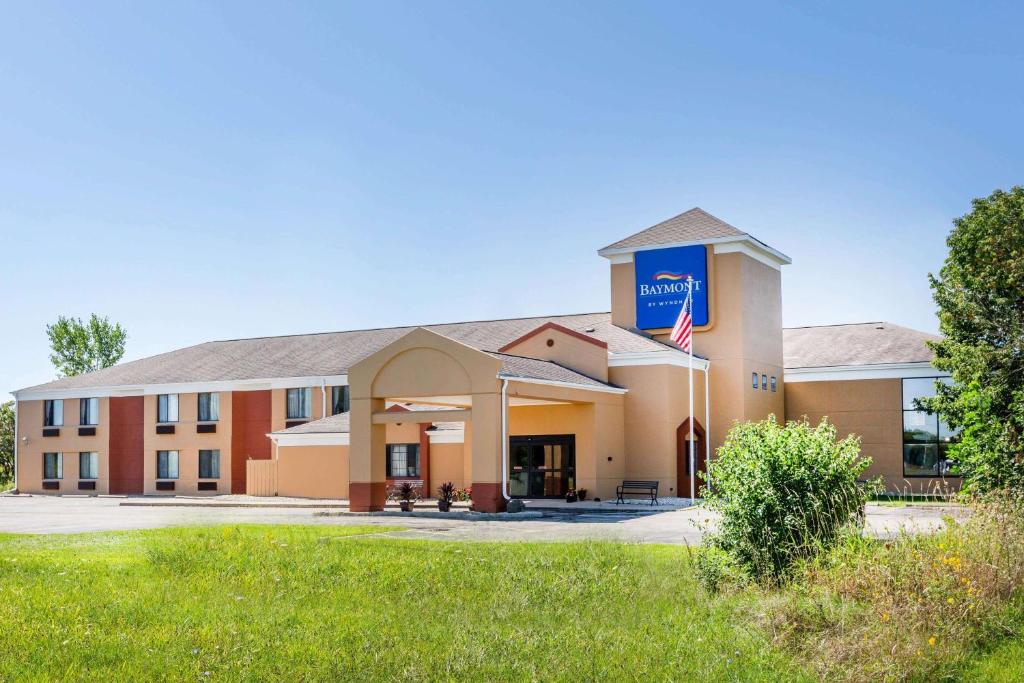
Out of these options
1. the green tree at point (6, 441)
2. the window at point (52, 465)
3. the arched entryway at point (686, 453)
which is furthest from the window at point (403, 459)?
the green tree at point (6, 441)

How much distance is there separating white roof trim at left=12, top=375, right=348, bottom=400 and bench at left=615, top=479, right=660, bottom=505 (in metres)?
13.8

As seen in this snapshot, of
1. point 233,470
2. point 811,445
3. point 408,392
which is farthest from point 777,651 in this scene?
point 233,470

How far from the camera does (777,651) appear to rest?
9.25 metres

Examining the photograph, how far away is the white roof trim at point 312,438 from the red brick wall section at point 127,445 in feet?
33.7

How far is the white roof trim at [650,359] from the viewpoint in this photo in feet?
116

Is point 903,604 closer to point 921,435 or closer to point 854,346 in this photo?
point 921,435

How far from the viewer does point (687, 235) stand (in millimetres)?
38625

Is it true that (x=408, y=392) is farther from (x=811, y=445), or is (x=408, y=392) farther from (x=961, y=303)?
(x=811, y=445)

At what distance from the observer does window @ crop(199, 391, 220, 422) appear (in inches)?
1827

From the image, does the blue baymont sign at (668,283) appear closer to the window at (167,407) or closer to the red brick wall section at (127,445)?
the window at (167,407)

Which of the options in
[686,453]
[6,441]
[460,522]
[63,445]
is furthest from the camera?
[6,441]

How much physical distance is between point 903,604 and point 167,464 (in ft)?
139

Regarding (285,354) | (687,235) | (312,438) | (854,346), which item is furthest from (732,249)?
(285,354)

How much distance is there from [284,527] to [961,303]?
20204 mm
